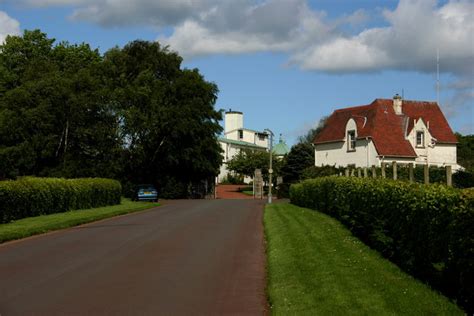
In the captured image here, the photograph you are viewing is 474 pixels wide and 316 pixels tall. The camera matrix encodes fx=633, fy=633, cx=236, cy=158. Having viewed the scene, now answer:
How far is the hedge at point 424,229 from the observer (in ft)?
26.8

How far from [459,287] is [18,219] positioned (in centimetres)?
2137

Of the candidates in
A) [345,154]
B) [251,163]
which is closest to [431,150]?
[345,154]

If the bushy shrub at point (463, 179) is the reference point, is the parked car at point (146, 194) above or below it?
below

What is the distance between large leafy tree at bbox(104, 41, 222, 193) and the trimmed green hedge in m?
16.8

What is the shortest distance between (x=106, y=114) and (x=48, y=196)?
24.4 meters

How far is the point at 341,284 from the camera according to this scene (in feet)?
32.9

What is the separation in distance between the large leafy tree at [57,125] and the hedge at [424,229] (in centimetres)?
3806

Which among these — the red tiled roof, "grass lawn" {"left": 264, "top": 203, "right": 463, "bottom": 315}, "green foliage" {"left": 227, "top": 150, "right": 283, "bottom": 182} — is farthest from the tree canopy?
"grass lawn" {"left": 264, "top": 203, "right": 463, "bottom": 315}

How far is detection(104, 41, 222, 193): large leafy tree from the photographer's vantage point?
58.6 m

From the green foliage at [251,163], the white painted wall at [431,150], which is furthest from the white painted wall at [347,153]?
the green foliage at [251,163]

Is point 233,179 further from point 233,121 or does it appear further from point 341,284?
point 341,284

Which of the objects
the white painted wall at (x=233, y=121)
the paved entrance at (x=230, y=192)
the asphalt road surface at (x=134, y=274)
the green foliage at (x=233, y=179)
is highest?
the white painted wall at (x=233, y=121)

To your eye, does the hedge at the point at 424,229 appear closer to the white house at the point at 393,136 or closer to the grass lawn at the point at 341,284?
the grass lawn at the point at 341,284

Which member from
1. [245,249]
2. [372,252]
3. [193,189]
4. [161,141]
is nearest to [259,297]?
[372,252]
